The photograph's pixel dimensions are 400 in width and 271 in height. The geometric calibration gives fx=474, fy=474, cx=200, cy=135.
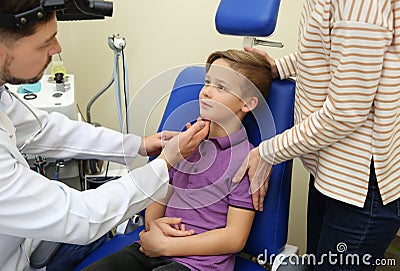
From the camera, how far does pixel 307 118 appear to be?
1.14m

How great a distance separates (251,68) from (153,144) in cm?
37

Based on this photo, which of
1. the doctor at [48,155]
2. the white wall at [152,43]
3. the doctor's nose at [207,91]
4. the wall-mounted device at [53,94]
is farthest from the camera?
the white wall at [152,43]

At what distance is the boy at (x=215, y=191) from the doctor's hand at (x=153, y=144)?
11 centimetres

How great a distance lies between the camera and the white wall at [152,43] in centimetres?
202

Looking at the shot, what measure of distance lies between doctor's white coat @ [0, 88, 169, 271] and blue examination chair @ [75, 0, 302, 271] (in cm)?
20

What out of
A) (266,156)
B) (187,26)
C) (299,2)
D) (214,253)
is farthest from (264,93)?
(187,26)

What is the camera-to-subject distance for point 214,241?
1.30 metres

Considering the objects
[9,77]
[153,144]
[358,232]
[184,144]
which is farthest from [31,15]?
[358,232]

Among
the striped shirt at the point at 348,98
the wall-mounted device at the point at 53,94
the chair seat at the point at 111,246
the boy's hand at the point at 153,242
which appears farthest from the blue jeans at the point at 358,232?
the wall-mounted device at the point at 53,94

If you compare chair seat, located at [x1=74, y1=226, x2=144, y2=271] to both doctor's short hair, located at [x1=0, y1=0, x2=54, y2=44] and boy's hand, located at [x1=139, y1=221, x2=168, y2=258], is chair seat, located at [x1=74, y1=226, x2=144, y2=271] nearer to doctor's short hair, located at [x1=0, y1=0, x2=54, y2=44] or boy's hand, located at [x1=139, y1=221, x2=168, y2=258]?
boy's hand, located at [x1=139, y1=221, x2=168, y2=258]

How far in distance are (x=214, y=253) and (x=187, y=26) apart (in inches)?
43.4

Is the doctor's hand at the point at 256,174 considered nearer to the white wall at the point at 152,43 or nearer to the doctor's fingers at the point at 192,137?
the doctor's fingers at the point at 192,137

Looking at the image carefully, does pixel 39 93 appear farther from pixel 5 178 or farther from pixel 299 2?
pixel 299 2

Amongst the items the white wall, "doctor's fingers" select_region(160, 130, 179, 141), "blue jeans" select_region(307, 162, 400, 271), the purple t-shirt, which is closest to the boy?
the purple t-shirt
